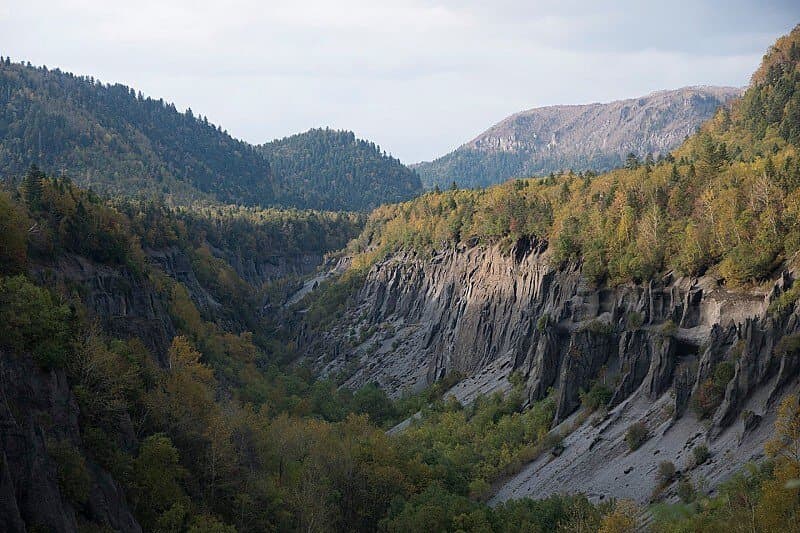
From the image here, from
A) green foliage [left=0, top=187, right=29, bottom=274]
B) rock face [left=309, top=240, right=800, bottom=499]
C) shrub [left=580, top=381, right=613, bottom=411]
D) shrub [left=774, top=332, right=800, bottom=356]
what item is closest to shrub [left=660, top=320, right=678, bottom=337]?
rock face [left=309, top=240, right=800, bottom=499]

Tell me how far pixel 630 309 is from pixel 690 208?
10189 mm

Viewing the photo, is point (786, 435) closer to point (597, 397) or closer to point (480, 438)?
point (597, 397)

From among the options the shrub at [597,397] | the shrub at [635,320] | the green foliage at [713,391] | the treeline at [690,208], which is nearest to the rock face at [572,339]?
the shrub at [635,320]

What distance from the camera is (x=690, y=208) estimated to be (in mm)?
65750

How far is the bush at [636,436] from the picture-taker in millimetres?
49594

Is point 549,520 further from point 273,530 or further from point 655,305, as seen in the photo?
point 655,305

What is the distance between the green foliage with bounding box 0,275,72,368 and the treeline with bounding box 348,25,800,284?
4105 cm

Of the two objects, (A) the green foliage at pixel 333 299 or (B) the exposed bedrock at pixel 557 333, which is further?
(A) the green foliage at pixel 333 299

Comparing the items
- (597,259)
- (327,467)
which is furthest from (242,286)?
(327,467)

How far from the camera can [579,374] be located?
199 feet

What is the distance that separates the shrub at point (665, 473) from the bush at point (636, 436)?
4631 millimetres

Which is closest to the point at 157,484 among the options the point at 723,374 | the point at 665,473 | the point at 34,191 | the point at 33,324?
the point at 33,324

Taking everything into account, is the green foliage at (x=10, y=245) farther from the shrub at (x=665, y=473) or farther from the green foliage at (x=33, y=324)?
the shrub at (x=665, y=473)

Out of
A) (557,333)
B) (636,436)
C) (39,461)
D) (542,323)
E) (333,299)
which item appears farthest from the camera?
(333,299)
